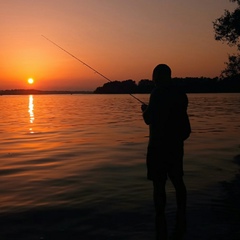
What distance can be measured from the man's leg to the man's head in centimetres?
151

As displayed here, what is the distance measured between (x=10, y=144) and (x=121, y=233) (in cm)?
1339

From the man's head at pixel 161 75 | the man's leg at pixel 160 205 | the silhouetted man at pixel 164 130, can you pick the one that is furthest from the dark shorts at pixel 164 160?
the man's head at pixel 161 75

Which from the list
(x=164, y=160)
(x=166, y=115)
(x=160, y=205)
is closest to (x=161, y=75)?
(x=166, y=115)

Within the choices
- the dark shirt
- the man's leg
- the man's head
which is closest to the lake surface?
the man's leg

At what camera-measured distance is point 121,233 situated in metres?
5.98

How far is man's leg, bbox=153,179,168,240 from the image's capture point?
555 centimetres

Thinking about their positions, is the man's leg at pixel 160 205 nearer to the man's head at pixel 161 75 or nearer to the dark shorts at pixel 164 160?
the dark shorts at pixel 164 160

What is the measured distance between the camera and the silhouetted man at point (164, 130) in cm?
538

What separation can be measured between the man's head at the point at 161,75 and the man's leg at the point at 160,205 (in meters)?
1.51

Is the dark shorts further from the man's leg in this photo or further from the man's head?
the man's head

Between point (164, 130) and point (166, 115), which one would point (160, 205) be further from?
point (166, 115)

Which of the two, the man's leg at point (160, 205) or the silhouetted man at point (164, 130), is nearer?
the silhouetted man at point (164, 130)

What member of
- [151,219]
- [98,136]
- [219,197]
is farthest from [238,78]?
[151,219]

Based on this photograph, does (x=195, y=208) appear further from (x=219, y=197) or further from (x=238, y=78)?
(x=238, y=78)
